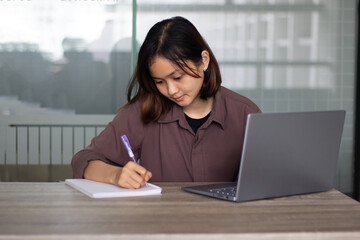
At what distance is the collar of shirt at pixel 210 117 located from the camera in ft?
5.85

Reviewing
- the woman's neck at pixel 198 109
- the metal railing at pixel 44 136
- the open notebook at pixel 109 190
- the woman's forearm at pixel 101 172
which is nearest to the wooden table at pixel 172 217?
the open notebook at pixel 109 190

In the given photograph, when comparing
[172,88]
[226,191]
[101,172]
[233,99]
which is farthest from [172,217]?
[233,99]

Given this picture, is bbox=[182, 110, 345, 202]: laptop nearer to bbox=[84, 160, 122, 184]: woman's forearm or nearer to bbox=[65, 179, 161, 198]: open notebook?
bbox=[65, 179, 161, 198]: open notebook

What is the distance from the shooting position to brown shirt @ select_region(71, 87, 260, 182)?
1.78 meters

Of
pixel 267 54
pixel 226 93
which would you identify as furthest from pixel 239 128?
pixel 267 54

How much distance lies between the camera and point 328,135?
1.28 meters

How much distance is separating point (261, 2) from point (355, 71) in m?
0.70

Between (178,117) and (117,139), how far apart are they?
23cm

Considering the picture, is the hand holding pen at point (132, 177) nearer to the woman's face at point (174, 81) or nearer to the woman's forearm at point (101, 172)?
the woman's forearm at point (101, 172)

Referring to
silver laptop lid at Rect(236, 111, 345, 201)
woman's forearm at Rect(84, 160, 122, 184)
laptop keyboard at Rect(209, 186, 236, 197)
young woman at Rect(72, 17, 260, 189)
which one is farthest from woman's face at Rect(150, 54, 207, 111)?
silver laptop lid at Rect(236, 111, 345, 201)

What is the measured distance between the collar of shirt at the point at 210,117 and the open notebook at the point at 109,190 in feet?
1.40

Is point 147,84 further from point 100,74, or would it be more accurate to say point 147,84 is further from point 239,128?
point 100,74

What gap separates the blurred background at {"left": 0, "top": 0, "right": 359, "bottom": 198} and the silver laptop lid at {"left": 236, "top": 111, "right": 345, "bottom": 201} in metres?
1.73

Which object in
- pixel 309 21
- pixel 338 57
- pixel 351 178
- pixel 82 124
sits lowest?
pixel 351 178
